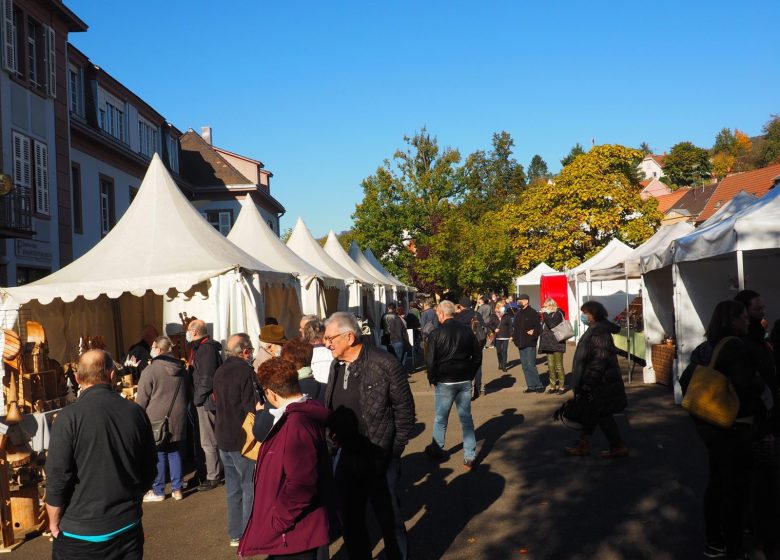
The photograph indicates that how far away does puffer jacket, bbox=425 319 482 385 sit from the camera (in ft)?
27.4

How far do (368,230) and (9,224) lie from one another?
105ft

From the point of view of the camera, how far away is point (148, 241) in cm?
1107

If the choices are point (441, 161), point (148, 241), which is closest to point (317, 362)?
point (148, 241)

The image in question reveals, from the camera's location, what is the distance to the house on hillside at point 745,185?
168 feet

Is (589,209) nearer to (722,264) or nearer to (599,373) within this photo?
(722,264)

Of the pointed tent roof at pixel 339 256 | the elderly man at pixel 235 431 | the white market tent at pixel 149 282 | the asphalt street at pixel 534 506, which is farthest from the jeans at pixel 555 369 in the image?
the pointed tent roof at pixel 339 256

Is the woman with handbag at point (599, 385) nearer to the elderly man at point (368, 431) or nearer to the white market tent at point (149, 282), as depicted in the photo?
the elderly man at point (368, 431)

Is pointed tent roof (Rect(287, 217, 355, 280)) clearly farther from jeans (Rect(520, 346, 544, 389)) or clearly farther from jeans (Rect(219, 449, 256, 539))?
jeans (Rect(219, 449, 256, 539))

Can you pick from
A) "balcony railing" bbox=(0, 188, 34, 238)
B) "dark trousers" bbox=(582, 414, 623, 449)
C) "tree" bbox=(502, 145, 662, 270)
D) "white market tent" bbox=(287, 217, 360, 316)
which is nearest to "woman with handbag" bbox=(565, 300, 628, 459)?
"dark trousers" bbox=(582, 414, 623, 449)

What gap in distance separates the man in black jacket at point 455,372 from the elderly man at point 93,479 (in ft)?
15.3

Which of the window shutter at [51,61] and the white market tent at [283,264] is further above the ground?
the window shutter at [51,61]

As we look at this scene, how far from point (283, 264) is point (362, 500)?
11.0 m

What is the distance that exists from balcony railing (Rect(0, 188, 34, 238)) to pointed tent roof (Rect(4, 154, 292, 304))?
673cm

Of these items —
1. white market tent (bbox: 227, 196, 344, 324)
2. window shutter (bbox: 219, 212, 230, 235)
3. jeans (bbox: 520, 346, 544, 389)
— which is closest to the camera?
jeans (bbox: 520, 346, 544, 389)
